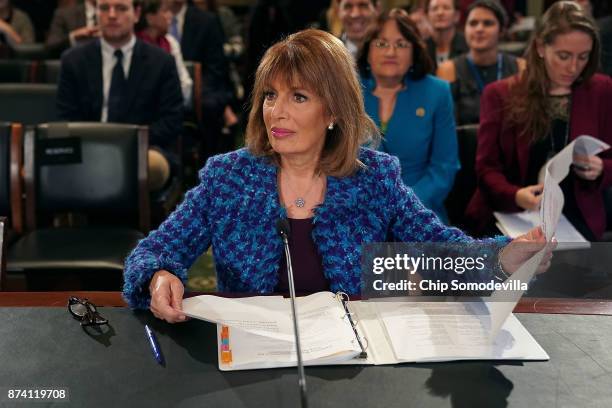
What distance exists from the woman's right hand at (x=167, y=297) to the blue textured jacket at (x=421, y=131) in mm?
1649

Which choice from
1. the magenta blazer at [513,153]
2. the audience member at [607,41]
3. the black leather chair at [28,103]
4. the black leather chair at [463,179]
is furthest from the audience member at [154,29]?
the audience member at [607,41]

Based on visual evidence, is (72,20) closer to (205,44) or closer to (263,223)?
(205,44)

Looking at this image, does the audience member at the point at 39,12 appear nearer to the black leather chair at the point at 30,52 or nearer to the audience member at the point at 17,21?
the audience member at the point at 17,21

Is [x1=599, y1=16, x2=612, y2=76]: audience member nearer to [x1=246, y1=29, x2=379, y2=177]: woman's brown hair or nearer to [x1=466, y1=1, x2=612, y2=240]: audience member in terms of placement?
[x1=466, y1=1, x2=612, y2=240]: audience member

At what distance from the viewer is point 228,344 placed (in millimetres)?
1462

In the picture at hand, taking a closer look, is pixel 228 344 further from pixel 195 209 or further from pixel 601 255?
pixel 601 255

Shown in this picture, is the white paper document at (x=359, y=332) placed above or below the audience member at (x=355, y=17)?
below

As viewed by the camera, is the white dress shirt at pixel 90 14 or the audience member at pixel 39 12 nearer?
the white dress shirt at pixel 90 14

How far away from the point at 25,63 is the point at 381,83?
99.1 inches

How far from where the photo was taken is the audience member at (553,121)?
2.87 m

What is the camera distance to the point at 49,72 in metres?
4.65

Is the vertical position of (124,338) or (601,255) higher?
(601,255)

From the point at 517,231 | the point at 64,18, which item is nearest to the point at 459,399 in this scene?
Answer: the point at 517,231

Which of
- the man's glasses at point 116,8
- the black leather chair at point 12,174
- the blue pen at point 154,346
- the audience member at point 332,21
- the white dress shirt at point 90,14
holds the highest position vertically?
the man's glasses at point 116,8
